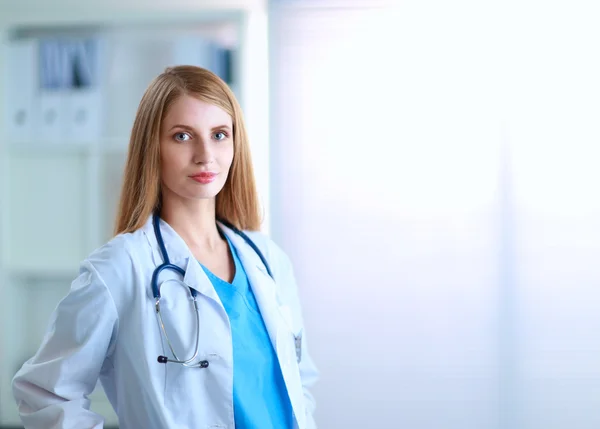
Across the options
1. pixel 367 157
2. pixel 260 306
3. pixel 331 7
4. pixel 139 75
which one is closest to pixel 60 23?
pixel 139 75

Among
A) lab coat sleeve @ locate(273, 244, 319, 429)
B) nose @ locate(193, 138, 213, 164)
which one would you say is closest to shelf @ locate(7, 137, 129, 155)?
lab coat sleeve @ locate(273, 244, 319, 429)

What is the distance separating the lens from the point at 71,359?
1073mm

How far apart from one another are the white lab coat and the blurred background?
126cm

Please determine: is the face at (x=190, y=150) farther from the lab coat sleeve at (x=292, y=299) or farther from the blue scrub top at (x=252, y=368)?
the lab coat sleeve at (x=292, y=299)

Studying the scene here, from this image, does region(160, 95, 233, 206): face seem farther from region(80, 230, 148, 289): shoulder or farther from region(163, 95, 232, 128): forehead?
region(80, 230, 148, 289): shoulder

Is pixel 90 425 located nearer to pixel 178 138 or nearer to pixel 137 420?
pixel 137 420

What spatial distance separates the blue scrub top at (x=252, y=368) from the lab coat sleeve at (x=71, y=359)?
23cm

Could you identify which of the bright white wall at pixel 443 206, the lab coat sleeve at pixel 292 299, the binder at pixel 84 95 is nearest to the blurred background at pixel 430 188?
the bright white wall at pixel 443 206

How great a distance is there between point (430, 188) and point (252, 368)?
1.36m

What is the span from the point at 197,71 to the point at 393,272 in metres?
1.37

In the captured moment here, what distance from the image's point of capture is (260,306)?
4.16 feet

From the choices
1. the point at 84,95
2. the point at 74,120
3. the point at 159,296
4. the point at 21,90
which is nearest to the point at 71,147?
the point at 74,120

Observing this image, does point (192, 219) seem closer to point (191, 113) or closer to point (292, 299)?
point (191, 113)

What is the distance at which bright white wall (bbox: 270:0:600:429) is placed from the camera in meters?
2.28
